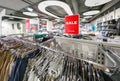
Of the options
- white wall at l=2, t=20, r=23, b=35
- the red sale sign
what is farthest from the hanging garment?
white wall at l=2, t=20, r=23, b=35

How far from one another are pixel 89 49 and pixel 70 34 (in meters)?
1.67

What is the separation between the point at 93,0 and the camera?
5.17 meters

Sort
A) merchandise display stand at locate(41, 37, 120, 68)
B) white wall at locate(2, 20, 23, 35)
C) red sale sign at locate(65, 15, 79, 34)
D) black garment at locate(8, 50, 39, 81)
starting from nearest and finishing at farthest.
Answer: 1. merchandise display stand at locate(41, 37, 120, 68)
2. black garment at locate(8, 50, 39, 81)
3. red sale sign at locate(65, 15, 79, 34)
4. white wall at locate(2, 20, 23, 35)

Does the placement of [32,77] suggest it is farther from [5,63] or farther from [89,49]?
[89,49]

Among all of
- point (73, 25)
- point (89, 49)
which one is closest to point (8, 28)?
point (73, 25)

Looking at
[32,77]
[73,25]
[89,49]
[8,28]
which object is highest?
[8,28]

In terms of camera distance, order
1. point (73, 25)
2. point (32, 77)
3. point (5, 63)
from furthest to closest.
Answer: point (73, 25)
point (5, 63)
point (32, 77)

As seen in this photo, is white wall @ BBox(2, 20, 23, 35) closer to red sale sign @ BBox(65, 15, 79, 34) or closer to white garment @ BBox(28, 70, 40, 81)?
red sale sign @ BBox(65, 15, 79, 34)

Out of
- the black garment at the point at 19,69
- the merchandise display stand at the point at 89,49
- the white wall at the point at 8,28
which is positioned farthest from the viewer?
the white wall at the point at 8,28

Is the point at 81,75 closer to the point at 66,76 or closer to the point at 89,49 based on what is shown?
the point at 66,76

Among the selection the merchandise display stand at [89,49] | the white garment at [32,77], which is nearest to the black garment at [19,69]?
the white garment at [32,77]

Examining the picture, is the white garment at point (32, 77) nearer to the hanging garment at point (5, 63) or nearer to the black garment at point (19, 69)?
the black garment at point (19, 69)

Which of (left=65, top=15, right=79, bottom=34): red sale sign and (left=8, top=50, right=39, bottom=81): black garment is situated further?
(left=65, top=15, right=79, bottom=34): red sale sign

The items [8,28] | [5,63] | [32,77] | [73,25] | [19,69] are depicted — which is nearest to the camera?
[32,77]
